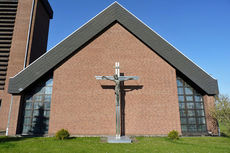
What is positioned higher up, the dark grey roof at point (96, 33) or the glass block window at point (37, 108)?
the dark grey roof at point (96, 33)

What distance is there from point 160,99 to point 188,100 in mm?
2384

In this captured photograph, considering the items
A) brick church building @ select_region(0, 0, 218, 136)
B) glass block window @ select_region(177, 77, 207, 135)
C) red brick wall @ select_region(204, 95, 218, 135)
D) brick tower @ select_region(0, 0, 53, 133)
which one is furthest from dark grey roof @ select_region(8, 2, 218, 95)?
brick tower @ select_region(0, 0, 53, 133)

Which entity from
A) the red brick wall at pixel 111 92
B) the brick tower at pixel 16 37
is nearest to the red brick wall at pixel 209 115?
the red brick wall at pixel 111 92

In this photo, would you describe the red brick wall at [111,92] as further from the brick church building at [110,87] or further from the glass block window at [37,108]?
the glass block window at [37,108]

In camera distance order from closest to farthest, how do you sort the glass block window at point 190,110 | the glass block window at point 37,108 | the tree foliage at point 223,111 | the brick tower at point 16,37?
the tree foliage at point 223,111, the glass block window at point 37,108, the glass block window at point 190,110, the brick tower at point 16,37

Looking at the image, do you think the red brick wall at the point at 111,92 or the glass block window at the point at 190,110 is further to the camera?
the glass block window at the point at 190,110

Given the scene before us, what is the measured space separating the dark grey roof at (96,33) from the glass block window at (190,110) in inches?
38.7

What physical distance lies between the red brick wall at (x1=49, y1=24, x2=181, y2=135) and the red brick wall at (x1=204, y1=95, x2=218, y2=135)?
91.2 inches

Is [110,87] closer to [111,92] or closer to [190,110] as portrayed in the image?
[111,92]

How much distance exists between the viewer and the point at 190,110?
11.8 meters

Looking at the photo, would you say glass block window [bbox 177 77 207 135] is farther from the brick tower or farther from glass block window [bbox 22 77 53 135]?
the brick tower

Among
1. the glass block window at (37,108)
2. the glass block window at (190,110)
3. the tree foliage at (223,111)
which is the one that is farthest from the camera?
the glass block window at (190,110)

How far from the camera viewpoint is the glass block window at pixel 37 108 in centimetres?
1138

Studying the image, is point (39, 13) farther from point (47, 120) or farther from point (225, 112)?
point (225, 112)
